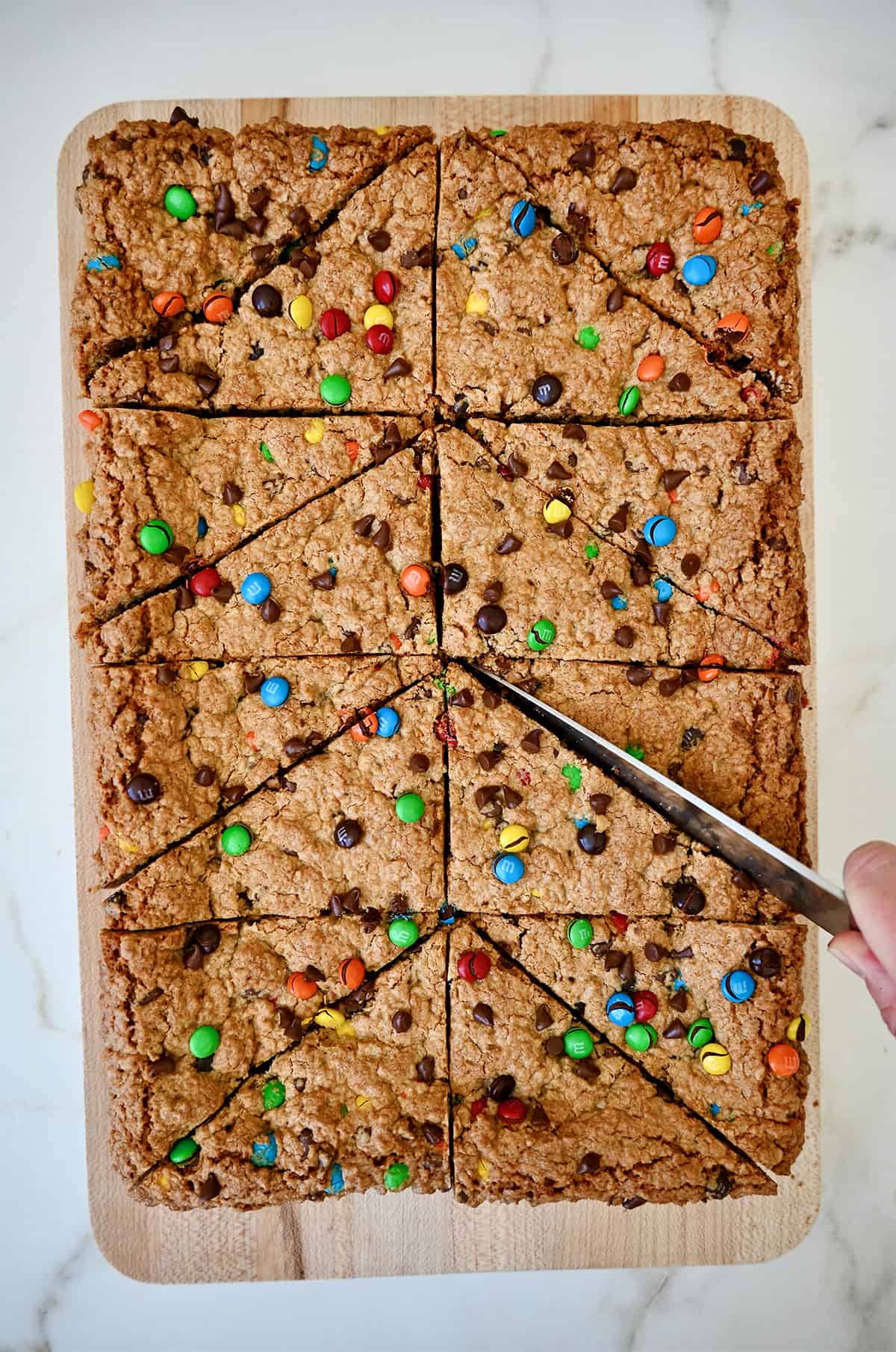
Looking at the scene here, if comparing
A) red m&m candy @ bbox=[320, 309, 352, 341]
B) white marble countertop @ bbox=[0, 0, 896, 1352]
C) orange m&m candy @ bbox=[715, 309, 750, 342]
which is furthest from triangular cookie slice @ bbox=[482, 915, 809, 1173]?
red m&m candy @ bbox=[320, 309, 352, 341]

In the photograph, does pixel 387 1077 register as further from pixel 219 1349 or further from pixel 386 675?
pixel 219 1349

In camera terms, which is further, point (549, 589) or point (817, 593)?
point (817, 593)

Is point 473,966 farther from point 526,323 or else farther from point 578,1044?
point 526,323

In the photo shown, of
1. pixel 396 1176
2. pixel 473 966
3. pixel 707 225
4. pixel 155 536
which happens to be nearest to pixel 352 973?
pixel 473 966

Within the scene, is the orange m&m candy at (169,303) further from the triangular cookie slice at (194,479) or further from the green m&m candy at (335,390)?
the green m&m candy at (335,390)

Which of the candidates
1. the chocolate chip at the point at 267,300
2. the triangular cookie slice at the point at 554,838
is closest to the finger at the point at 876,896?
the triangular cookie slice at the point at 554,838

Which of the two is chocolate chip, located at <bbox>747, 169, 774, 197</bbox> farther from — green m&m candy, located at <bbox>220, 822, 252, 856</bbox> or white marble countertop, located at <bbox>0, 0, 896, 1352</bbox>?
green m&m candy, located at <bbox>220, 822, 252, 856</bbox>
